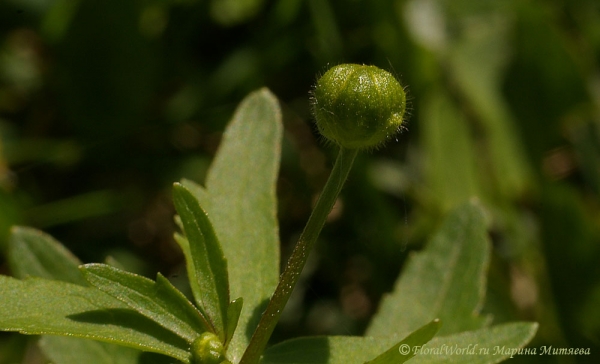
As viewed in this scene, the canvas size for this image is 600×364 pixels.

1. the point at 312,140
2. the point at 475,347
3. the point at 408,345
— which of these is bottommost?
the point at 475,347

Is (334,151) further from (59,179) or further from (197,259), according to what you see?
(197,259)

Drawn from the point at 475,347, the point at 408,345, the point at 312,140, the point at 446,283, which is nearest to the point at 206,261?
the point at 408,345

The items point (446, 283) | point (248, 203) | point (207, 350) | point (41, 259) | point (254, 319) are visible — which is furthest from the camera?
point (446, 283)

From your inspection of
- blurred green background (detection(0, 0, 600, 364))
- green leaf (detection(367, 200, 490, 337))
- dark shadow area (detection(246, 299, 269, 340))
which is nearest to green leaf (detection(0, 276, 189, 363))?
dark shadow area (detection(246, 299, 269, 340))

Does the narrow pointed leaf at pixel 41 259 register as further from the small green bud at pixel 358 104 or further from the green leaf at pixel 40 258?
the small green bud at pixel 358 104

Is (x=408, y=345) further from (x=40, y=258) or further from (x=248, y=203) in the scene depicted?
(x=40, y=258)

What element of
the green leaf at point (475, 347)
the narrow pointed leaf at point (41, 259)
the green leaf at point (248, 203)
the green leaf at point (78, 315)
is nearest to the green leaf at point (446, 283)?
the green leaf at point (475, 347)

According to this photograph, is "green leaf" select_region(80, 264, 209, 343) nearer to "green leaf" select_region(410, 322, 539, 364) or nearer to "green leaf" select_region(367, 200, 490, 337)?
"green leaf" select_region(410, 322, 539, 364)
